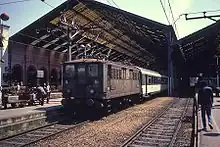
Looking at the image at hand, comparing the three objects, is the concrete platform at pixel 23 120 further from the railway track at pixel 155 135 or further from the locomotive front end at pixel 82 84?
the railway track at pixel 155 135

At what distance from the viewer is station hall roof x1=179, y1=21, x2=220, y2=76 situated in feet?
114

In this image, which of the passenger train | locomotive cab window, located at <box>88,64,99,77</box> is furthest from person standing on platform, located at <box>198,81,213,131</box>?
locomotive cab window, located at <box>88,64,99,77</box>

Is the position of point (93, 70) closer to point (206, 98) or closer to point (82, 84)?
point (82, 84)

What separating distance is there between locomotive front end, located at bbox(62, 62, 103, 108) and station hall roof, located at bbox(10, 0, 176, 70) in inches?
405

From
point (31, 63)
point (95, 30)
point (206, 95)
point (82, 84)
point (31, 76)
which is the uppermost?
point (95, 30)

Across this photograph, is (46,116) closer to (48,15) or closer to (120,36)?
(48,15)

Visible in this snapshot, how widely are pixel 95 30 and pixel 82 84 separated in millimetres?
17120

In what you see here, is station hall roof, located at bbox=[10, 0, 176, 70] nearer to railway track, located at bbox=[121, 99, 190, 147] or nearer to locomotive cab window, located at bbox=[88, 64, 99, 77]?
locomotive cab window, located at bbox=[88, 64, 99, 77]

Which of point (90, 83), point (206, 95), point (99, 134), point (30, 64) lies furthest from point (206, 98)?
point (30, 64)

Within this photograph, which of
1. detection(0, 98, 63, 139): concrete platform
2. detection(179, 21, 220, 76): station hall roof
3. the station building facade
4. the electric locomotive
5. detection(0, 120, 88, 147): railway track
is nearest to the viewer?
detection(0, 120, 88, 147): railway track

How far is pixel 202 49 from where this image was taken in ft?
169

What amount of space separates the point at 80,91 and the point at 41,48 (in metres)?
22.8

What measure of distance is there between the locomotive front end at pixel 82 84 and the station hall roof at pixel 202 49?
20.1m

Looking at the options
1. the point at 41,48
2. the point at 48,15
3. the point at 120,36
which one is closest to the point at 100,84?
the point at 48,15
